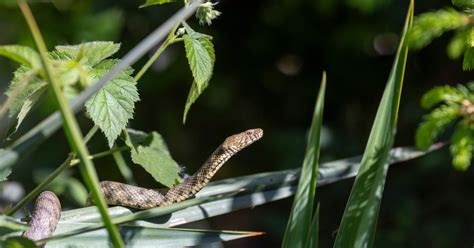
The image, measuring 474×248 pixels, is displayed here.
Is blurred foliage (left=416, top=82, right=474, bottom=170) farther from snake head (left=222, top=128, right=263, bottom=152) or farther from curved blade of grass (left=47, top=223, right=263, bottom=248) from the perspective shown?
snake head (left=222, top=128, right=263, bottom=152)

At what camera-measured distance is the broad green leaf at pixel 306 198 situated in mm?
1882

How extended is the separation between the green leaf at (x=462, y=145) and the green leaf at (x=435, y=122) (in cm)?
3

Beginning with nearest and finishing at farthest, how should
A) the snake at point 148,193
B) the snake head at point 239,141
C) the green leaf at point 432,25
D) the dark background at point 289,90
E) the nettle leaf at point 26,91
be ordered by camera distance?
the green leaf at point 432,25 → the nettle leaf at point 26,91 → the snake at point 148,193 → the snake head at point 239,141 → the dark background at point 289,90

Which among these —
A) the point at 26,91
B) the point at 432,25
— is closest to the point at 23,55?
the point at 26,91

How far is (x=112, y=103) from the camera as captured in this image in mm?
1974

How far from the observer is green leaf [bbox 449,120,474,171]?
1.67 meters

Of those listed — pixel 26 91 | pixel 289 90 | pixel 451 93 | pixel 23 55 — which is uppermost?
pixel 23 55

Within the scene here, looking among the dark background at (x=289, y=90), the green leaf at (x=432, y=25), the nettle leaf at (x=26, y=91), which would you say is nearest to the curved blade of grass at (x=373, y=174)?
the green leaf at (x=432, y=25)

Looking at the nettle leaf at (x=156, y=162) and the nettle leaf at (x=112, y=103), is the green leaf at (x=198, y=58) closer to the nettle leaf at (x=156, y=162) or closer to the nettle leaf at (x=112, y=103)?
the nettle leaf at (x=112, y=103)

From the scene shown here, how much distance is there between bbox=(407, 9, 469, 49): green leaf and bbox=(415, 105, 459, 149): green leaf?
0.59 feet

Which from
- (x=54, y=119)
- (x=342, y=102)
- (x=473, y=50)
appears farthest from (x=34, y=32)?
(x=342, y=102)

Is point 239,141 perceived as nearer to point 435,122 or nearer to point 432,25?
point 435,122

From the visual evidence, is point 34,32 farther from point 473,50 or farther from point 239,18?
point 239,18

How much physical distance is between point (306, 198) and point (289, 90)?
119 inches
